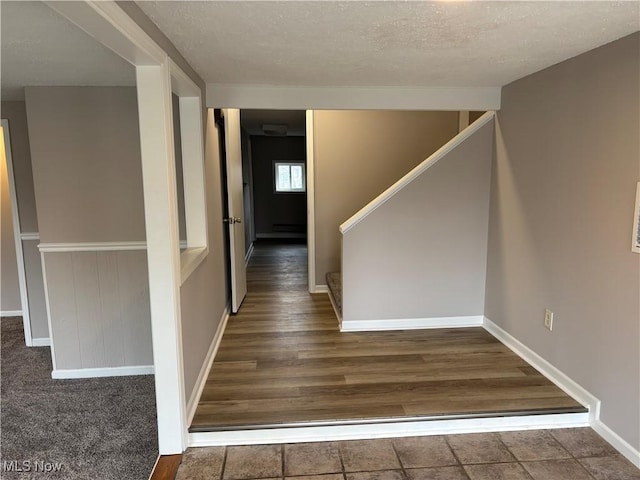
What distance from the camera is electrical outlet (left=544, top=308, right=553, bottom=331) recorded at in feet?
8.31

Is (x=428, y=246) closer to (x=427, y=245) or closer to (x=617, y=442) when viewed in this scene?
(x=427, y=245)

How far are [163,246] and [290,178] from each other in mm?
7111

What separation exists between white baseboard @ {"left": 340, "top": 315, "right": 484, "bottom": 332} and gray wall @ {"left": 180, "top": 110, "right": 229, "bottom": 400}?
109 cm

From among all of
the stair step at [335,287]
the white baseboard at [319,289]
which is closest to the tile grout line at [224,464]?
the stair step at [335,287]

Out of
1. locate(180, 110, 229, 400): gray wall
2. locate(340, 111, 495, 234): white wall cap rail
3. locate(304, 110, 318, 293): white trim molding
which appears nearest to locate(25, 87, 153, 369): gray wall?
locate(180, 110, 229, 400): gray wall

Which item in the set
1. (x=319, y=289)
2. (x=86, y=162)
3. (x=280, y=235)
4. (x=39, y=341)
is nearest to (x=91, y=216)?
(x=86, y=162)

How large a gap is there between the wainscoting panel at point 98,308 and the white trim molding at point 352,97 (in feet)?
4.17

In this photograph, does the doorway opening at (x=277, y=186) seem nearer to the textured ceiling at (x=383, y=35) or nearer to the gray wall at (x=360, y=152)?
the gray wall at (x=360, y=152)

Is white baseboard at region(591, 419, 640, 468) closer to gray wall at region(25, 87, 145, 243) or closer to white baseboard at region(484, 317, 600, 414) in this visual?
white baseboard at region(484, 317, 600, 414)

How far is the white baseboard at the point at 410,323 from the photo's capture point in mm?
3393

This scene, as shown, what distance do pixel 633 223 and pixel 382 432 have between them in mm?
1599

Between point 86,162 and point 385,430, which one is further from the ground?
point 86,162

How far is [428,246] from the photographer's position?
3344 millimetres

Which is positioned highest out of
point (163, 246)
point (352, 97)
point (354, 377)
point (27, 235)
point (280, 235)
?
point (352, 97)
